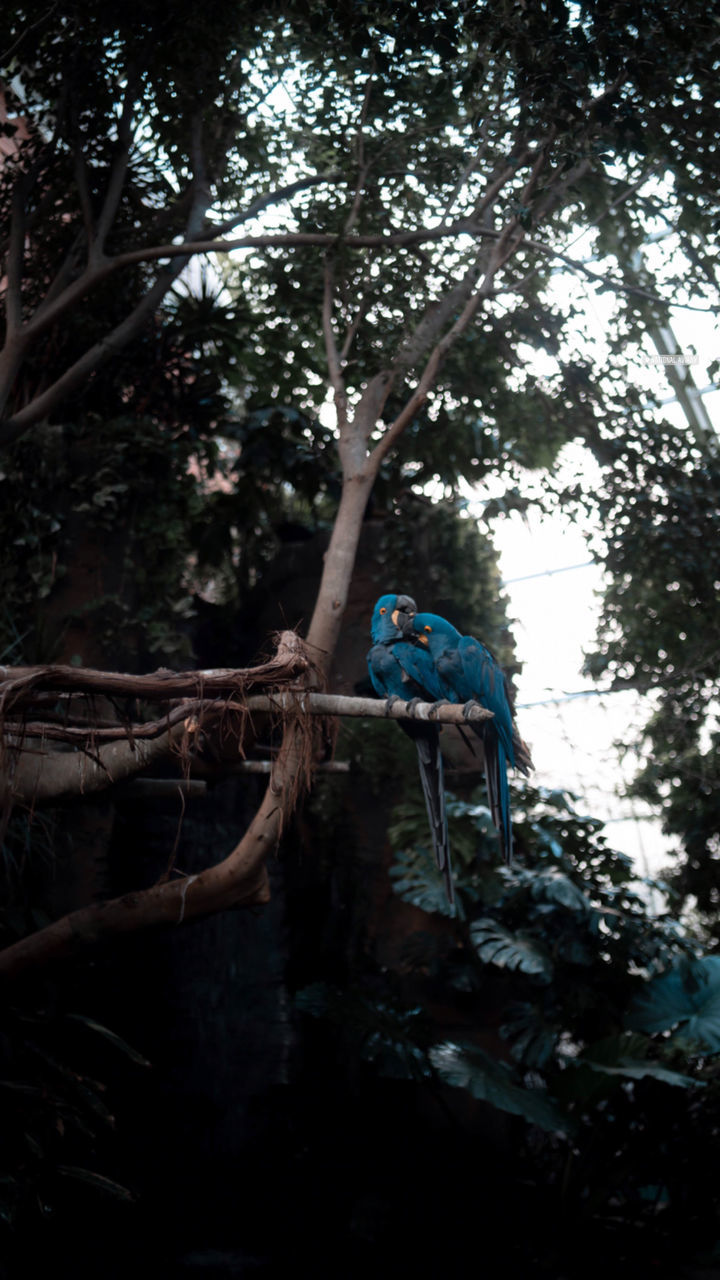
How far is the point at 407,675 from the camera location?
9.74 ft

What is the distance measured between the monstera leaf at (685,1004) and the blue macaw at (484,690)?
7.03ft

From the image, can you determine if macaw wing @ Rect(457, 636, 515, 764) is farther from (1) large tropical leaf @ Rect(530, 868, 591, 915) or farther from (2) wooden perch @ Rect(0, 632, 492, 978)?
(1) large tropical leaf @ Rect(530, 868, 591, 915)

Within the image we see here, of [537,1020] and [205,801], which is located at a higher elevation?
[205,801]

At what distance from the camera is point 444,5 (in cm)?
331

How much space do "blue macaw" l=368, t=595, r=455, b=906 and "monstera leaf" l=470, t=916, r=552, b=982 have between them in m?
1.74

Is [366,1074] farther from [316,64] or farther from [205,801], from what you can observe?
[316,64]

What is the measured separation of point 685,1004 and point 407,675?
102 inches

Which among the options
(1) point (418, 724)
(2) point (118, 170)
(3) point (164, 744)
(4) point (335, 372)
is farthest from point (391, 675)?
(2) point (118, 170)

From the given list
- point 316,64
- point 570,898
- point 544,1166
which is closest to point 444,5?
point 316,64

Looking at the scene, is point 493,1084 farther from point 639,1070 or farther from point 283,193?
point 283,193

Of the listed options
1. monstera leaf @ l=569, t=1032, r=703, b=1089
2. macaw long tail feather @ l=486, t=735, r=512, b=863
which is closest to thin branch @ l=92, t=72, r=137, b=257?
macaw long tail feather @ l=486, t=735, r=512, b=863

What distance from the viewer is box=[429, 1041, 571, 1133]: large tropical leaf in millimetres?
3785

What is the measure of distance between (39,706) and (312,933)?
3.13m

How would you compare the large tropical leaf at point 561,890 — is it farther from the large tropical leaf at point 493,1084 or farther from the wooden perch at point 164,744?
the wooden perch at point 164,744
